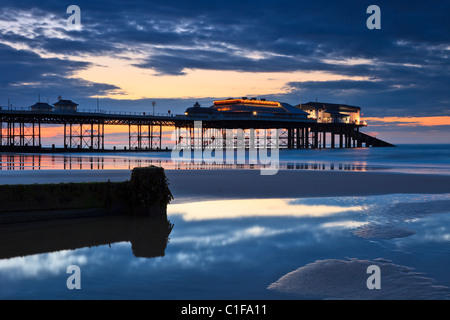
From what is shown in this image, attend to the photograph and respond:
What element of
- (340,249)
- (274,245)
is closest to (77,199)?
(274,245)

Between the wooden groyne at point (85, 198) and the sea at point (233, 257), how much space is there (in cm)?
41

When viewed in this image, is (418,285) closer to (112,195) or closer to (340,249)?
(340,249)

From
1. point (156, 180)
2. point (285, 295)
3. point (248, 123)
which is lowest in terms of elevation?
point (285, 295)

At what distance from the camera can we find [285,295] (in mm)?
5395

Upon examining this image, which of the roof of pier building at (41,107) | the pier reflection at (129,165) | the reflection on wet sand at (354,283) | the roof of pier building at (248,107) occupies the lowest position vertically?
the reflection on wet sand at (354,283)

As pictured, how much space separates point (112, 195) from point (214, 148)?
302 feet

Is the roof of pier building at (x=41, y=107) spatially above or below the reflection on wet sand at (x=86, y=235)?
above

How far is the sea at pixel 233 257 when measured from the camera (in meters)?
5.56

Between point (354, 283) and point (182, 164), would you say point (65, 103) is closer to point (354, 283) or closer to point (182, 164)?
point (182, 164)

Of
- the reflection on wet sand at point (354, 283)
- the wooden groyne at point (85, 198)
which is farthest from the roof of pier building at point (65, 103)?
the reflection on wet sand at point (354, 283)

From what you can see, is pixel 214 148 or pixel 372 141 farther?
pixel 372 141

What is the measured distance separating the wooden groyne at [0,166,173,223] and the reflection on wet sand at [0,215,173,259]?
0.92 feet
